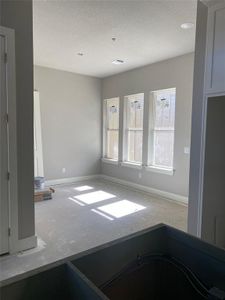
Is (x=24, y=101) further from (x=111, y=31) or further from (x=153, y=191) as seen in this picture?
(x=153, y=191)

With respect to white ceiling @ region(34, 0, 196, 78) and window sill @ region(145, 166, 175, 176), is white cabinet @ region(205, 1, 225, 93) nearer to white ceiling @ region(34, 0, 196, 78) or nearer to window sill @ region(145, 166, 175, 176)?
white ceiling @ region(34, 0, 196, 78)

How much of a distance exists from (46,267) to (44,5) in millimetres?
2841

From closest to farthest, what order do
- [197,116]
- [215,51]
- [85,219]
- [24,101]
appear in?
[215,51]
[197,116]
[24,101]
[85,219]

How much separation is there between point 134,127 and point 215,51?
3.54 metres

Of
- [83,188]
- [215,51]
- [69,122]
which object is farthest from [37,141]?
[215,51]

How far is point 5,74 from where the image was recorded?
251 cm

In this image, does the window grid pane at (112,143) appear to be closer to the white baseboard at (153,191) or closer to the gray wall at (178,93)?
the white baseboard at (153,191)

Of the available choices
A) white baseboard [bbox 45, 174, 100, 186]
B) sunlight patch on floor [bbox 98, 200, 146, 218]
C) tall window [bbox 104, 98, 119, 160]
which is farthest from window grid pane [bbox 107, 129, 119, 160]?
sunlight patch on floor [bbox 98, 200, 146, 218]

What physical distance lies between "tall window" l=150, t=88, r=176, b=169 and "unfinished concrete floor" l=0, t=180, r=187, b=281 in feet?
2.86

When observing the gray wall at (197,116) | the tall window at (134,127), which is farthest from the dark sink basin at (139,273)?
the tall window at (134,127)

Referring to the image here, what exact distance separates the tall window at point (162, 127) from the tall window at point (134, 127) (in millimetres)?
404

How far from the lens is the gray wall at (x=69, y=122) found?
18.5 feet

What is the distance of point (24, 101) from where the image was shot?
2660 mm

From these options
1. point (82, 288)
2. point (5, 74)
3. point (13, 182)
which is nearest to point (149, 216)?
point (13, 182)
